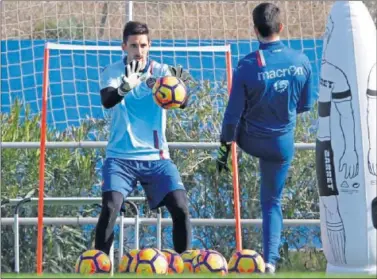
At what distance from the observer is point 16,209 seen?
12203 millimetres

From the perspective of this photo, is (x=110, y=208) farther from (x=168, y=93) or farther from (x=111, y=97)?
(x=168, y=93)

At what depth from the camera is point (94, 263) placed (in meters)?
10.2

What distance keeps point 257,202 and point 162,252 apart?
11.2 ft

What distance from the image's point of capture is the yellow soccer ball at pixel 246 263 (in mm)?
10203

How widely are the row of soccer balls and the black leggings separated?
1.46 ft

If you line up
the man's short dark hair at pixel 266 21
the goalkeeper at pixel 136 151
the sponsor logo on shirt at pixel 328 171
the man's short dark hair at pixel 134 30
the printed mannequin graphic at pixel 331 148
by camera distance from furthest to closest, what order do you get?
the man's short dark hair at pixel 134 30, the goalkeeper at pixel 136 151, the man's short dark hair at pixel 266 21, the sponsor logo on shirt at pixel 328 171, the printed mannequin graphic at pixel 331 148

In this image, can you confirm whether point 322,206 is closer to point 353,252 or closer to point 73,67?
point 353,252

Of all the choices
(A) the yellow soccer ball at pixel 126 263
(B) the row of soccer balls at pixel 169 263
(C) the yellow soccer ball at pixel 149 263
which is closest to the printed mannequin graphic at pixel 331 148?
(B) the row of soccer balls at pixel 169 263

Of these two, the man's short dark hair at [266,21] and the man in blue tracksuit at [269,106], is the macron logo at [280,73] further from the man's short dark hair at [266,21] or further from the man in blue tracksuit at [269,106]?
the man's short dark hair at [266,21]

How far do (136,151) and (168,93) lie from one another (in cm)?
61

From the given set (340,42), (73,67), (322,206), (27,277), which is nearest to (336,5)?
(340,42)

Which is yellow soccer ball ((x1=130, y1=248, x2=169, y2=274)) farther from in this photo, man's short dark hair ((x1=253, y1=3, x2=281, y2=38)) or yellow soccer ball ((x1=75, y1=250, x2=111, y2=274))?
man's short dark hair ((x1=253, y1=3, x2=281, y2=38))

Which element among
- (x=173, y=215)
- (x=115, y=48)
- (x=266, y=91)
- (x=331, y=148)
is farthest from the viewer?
(x=115, y=48)

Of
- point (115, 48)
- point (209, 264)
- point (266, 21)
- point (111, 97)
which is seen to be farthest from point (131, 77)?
point (209, 264)
